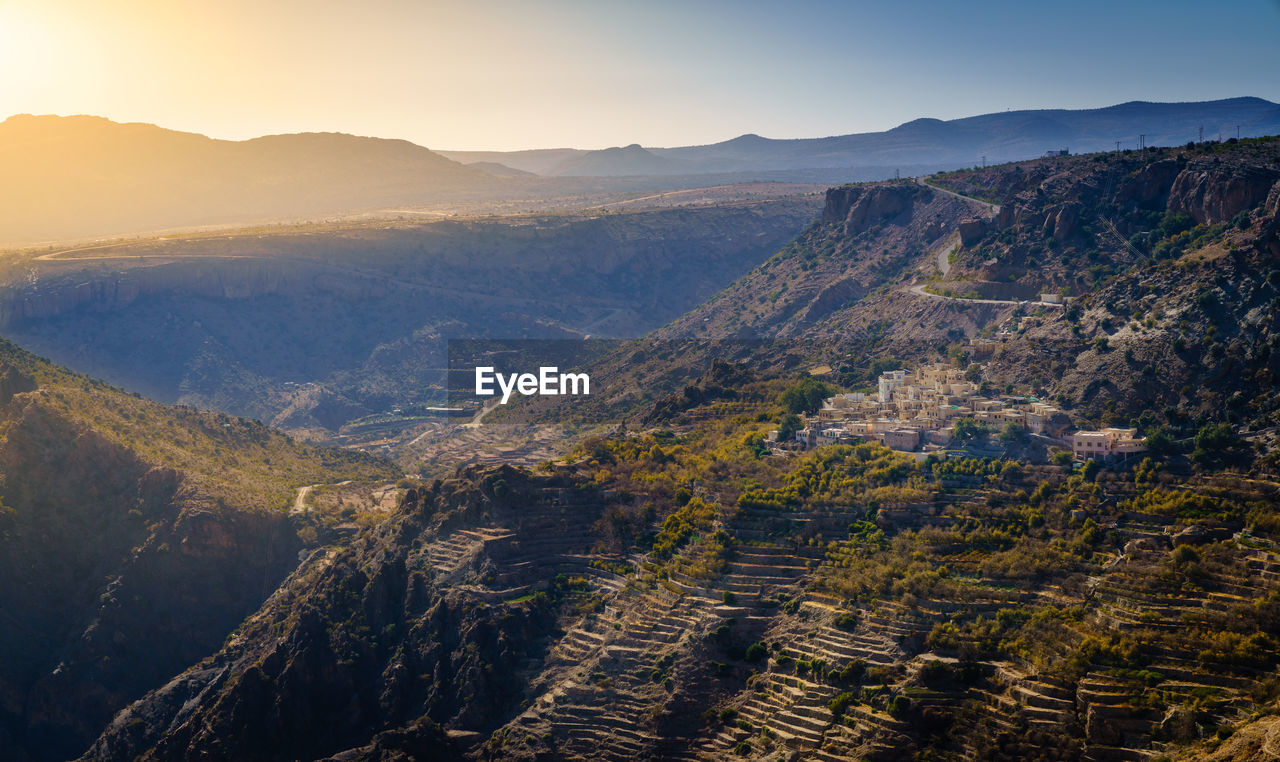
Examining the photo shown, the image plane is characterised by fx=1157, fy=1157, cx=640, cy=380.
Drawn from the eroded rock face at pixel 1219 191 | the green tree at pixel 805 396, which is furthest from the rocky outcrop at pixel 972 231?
the green tree at pixel 805 396

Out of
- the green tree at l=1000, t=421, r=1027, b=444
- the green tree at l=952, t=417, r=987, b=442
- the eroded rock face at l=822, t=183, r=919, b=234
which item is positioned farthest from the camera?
the eroded rock face at l=822, t=183, r=919, b=234

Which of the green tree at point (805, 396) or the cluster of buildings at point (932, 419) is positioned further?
the green tree at point (805, 396)

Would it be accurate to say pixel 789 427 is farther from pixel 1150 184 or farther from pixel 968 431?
pixel 1150 184

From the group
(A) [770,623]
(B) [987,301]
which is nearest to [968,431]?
(A) [770,623]

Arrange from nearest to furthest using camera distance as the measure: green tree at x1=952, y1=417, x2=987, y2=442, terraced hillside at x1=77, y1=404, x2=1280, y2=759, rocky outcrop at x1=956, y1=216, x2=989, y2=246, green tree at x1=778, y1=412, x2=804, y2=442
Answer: terraced hillside at x1=77, y1=404, x2=1280, y2=759
green tree at x1=952, y1=417, x2=987, y2=442
green tree at x1=778, y1=412, x2=804, y2=442
rocky outcrop at x1=956, y1=216, x2=989, y2=246

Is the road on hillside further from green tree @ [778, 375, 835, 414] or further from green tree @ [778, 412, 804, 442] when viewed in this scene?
green tree @ [778, 412, 804, 442]

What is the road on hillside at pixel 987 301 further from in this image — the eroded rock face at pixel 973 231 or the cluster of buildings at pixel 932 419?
the cluster of buildings at pixel 932 419

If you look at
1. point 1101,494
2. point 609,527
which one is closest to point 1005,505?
point 1101,494

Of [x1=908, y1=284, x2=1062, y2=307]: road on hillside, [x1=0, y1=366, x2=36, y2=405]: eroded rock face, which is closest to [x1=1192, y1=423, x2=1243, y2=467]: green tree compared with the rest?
[x1=908, y1=284, x2=1062, y2=307]: road on hillside
